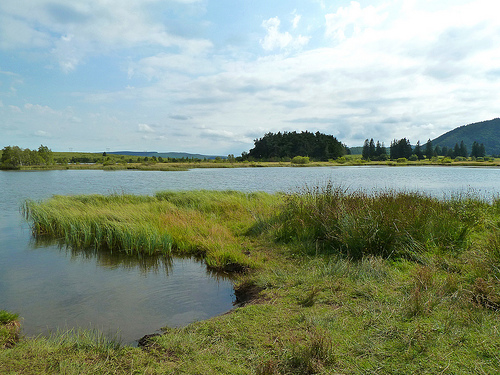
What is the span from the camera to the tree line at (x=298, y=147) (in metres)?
95.3

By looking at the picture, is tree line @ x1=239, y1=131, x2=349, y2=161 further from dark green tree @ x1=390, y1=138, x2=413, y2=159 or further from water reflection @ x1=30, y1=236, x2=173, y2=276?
water reflection @ x1=30, y1=236, x2=173, y2=276

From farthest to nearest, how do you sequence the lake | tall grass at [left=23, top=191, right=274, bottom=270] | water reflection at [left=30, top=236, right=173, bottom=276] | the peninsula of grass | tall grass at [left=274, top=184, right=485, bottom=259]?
tall grass at [left=23, top=191, right=274, bottom=270]
water reflection at [left=30, top=236, right=173, bottom=276]
tall grass at [left=274, top=184, right=485, bottom=259]
the lake
the peninsula of grass

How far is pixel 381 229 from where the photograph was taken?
22.0ft

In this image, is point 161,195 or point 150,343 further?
point 161,195

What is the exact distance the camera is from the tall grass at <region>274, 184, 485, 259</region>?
259 inches

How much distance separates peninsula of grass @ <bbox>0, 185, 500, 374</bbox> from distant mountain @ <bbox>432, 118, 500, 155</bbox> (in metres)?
200

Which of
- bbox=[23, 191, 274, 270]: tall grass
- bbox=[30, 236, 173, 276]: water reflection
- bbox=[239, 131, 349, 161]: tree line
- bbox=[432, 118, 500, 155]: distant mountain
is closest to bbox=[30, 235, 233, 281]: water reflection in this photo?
bbox=[30, 236, 173, 276]: water reflection

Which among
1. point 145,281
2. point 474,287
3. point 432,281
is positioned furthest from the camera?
point 145,281

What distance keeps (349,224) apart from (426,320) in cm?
348

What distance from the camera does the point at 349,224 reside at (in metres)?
6.90

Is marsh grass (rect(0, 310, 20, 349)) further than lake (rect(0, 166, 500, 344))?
No

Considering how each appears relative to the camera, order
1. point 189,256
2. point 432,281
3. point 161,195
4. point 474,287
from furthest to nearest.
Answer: point 161,195 < point 189,256 < point 432,281 < point 474,287

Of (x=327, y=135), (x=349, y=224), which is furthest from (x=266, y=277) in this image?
(x=327, y=135)

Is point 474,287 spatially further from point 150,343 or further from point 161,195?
point 161,195
